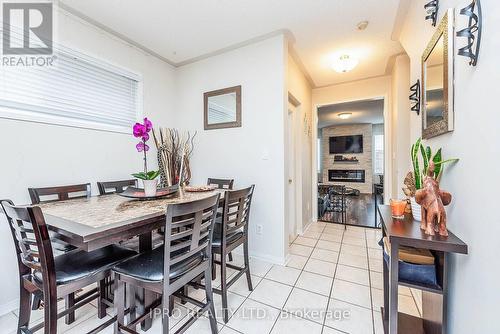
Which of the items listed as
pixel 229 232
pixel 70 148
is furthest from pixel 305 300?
pixel 70 148

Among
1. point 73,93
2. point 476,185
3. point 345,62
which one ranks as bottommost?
point 476,185

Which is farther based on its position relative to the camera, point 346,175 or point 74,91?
point 346,175

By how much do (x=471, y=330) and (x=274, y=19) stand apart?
2.71m

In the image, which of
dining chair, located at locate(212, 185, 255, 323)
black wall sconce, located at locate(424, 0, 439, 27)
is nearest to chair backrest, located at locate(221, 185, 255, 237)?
dining chair, located at locate(212, 185, 255, 323)

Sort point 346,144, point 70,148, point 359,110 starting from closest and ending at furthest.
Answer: point 70,148 → point 359,110 → point 346,144

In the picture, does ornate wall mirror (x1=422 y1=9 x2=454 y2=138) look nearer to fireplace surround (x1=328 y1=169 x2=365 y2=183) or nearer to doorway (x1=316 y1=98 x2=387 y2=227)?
doorway (x1=316 y1=98 x2=387 y2=227)

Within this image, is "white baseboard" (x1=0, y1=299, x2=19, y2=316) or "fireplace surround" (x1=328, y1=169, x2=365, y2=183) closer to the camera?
"white baseboard" (x1=0, y1=299, x2=19, y2=316)

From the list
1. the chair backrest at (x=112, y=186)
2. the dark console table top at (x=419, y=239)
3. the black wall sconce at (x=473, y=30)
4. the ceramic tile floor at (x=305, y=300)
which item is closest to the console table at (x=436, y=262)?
the dark console table top at (x=419, y=239)

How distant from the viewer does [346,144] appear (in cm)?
814

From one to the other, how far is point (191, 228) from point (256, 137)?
1638 millimetres

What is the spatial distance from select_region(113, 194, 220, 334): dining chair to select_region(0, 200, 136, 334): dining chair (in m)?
0.14

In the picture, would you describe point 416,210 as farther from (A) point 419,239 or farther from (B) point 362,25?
(B) point 362,25

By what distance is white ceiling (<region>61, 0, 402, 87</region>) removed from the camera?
203 centimetres

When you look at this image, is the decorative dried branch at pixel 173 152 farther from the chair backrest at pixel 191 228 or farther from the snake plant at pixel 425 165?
the snake plant at pixel 425 165
